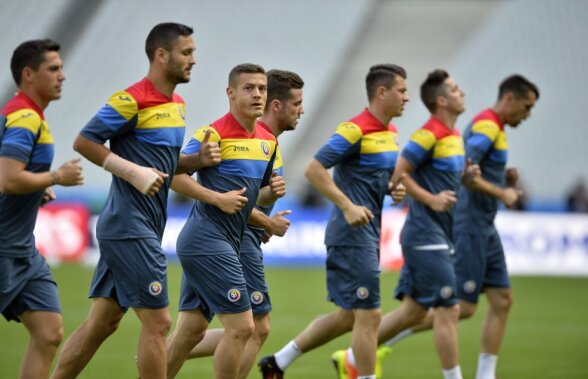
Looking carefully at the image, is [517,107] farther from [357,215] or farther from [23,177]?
[23,177]

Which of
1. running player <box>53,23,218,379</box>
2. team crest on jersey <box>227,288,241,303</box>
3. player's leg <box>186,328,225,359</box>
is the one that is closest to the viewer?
running player <box>53,23,218,379</box>

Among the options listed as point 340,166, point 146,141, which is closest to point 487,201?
point 340,166

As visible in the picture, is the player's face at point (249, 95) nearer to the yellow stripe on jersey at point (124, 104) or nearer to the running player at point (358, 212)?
the yellow stripe on jersey at point (124, 104)

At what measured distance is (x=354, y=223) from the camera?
8.27 meters

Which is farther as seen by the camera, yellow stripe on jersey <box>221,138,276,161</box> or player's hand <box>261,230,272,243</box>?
player's hand <box>261,230,272,243</box>

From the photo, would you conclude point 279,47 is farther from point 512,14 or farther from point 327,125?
point 512,14

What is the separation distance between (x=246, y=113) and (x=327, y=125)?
25.8 m

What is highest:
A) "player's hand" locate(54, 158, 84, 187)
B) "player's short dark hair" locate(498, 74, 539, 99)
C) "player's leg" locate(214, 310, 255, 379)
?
"player's short dark hair" locate(498, 74, 539, 99)

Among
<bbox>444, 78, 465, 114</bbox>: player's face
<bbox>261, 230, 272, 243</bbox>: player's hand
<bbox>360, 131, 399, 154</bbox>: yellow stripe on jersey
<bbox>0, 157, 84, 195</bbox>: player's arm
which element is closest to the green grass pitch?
<bbox>261, 230, 272, 243</bbox>: player's hand

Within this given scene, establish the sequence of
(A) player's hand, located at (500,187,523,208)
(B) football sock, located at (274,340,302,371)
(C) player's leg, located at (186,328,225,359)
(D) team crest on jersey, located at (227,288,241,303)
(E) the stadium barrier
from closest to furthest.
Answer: (D) team crest on jersey, located at (227,288,241,303) → (C) player's leg, located at (186,328,225,359) → (B) football sock, located at (274,340,302,371) → (A) player's hand, located at (500,187,523,208) → (E) the stadium barrier

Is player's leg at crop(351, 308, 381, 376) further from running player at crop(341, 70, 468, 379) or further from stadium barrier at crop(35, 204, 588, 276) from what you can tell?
stadium barrier at crop(35, 204, 588, 276)

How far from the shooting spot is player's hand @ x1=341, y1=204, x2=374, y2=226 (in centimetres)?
826

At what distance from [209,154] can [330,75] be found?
90.9ft

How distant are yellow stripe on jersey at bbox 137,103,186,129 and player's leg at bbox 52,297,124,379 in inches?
48.5
